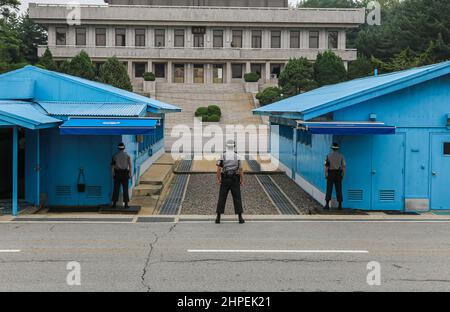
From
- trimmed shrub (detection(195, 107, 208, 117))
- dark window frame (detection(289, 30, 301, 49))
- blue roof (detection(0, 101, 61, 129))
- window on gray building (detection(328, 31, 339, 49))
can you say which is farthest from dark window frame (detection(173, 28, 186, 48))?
blue roof (detection(0, 101, 61, 129))

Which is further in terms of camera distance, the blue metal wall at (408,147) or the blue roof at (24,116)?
the blue metal wall at (408,147)

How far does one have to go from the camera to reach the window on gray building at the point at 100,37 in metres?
73.0

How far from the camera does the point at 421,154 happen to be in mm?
15898

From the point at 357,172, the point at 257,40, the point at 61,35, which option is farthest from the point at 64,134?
the point at 61,35

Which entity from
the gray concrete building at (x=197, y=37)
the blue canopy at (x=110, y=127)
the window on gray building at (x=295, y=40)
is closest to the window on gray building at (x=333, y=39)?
the gray concrete building at (x=197, y=37)

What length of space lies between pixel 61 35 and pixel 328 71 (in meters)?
36.7

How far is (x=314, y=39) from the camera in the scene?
74438 mm

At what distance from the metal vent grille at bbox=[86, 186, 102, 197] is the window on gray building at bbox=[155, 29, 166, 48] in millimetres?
58986

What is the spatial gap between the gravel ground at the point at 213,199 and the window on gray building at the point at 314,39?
177ft

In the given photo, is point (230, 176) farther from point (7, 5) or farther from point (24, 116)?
point (7, 5)

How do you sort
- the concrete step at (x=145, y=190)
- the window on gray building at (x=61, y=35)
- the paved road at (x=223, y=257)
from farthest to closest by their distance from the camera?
the window on gray building at (x=61, y=35), the concrete step at (x=145, y=190), the paved road at (x=223, y=257)

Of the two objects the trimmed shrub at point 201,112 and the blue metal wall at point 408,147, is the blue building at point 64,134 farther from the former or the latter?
the trimmed shrub at point 201,112

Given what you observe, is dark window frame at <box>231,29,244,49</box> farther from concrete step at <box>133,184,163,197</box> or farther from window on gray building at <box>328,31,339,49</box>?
concrete step at <box>133,184,163,197</box>

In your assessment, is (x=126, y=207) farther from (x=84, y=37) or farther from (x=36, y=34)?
(x=36, y=34)
